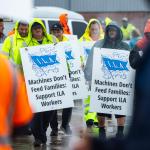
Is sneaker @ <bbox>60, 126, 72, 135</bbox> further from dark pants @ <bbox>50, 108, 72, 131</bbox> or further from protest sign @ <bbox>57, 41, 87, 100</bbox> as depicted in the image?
protest sign @ <bbox>57, 41, 87, 100</bbox>

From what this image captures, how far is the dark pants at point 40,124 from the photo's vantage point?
1012 cm

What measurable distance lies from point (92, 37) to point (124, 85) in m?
2.61

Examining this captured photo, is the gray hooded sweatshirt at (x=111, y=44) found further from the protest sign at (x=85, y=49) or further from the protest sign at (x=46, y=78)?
the protest sign at (x=85, y=49)

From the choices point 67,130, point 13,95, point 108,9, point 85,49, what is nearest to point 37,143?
point 67,130

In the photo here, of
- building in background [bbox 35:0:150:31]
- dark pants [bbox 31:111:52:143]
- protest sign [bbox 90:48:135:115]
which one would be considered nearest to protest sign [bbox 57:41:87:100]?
protest sign [bbox 90:48:135:115]

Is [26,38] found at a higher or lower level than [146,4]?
lower

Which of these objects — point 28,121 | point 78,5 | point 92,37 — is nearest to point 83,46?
point 92,37

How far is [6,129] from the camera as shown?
307 centimetres

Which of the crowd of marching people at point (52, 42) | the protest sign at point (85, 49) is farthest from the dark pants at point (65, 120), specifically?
the protest sign at point (85, 49)

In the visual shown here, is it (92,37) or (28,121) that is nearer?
(28,121)

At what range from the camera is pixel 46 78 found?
10.4m

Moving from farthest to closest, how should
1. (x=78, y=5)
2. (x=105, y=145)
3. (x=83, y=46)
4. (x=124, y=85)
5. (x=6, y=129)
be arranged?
(x=78, y=5)
(x=83, y=46)
(x=124, y=85)
(x=6, y=129)
(x=105, y=145)

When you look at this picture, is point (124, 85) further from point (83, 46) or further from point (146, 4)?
point (146, 4)

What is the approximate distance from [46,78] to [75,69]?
3.86 ft
